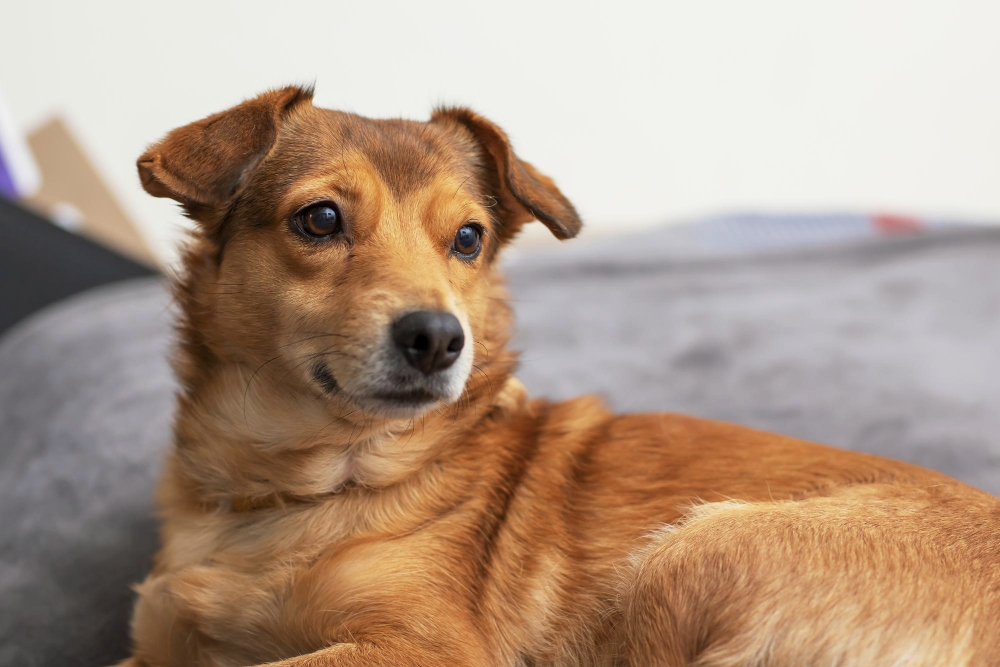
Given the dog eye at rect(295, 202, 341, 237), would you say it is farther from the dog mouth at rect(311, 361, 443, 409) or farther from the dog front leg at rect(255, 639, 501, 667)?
the dog front leg at rect(255, 639, 501, 667)

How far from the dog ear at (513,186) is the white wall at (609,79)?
384 cm

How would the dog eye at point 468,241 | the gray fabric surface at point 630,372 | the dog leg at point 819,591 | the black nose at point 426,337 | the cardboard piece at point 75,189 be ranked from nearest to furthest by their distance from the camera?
the dog leg at point 819,591, the black nose at point 426,337, the dog eye at point 468,241, the gray fabric surface at point 630,372, the cardboard piece at point 75,189

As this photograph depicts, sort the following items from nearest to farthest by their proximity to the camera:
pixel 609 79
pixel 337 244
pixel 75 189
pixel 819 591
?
1. pixel 819 591
2. pixel 337 244
3. pixel 75 189
4. pixel 609 79

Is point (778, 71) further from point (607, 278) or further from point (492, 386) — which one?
point (492, 386)

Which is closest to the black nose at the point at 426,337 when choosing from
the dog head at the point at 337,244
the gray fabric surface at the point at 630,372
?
the dog head at the point at 337,244

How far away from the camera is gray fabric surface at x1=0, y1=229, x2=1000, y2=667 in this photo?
94.7 inches

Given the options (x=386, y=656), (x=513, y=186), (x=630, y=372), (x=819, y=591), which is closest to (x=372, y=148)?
(x=513, y=186)

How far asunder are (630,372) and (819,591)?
6.26ft

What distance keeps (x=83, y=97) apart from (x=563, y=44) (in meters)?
3.35

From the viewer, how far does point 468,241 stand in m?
2.12

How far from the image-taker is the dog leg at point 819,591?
159 centimetres

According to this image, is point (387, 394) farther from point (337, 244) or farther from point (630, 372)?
point (630, 372)

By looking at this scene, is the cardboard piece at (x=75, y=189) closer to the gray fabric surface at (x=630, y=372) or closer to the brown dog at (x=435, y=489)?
the gray fabric surface at (x=630, y=372)

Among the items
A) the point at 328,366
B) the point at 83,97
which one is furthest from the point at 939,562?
the point at 83,97
